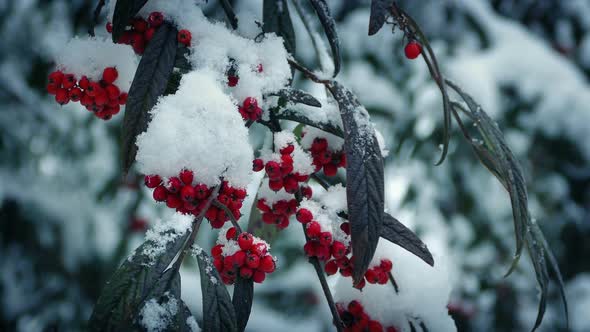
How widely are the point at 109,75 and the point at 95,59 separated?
60mm

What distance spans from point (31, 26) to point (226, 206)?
2444 mm

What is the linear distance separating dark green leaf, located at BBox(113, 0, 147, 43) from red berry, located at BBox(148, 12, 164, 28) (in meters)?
0.06

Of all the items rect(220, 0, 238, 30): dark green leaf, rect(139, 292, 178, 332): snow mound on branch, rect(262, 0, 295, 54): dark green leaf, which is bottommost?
rect(139, 292, 178, 332): snow mound on branch

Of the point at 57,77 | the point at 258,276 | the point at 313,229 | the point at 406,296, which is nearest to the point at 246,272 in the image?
the point at 258,276

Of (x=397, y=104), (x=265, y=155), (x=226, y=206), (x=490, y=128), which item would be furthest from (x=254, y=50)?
(x=397, y=104)

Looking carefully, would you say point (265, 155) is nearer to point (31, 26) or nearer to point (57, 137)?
point (31, 26)

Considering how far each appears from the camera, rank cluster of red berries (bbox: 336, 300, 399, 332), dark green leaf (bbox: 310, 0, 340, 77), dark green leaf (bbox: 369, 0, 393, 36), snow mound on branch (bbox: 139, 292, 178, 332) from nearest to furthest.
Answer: snow mound on branch (bbox: 139, 292, 178, 332), dark green leaf (bbox: 369, 0, 393, 36), dark green leaf (bbox: 310, 0, 340, 77), cluster of red berries (bbox: 336, 300, 399, 332)

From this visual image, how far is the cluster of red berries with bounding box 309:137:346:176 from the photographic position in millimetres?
1026

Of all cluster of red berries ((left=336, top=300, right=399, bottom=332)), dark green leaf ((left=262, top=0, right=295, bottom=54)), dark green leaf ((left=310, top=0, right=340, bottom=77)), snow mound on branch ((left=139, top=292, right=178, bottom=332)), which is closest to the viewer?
snow mound on branch ((left=139, top=292, right=178, bottom=332))

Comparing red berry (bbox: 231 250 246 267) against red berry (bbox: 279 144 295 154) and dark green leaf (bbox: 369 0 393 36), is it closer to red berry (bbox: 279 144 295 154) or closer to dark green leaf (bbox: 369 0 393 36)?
red berry (bbox: 279 144 295 154)

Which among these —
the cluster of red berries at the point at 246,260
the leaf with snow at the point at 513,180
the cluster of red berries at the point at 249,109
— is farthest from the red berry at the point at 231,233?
the leaf with snow at the point at 513,180

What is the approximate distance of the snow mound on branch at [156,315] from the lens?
73cm

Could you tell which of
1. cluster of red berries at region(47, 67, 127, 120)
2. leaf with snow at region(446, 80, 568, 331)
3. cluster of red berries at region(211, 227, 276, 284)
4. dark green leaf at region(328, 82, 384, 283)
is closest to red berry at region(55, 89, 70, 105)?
cluster of red berries at region(47, 67, 127, 120)

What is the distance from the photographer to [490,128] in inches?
43.4
